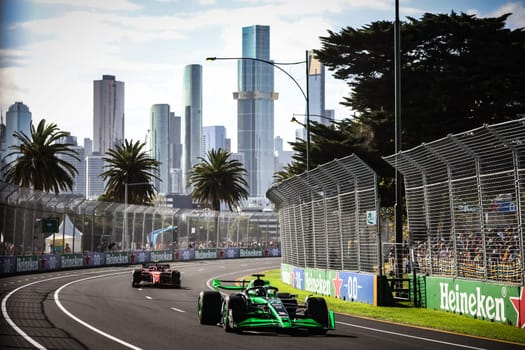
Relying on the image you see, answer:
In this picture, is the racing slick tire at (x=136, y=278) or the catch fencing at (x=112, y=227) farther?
the catch fencing at (x=112, y=227)

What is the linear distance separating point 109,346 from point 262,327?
3.47 m

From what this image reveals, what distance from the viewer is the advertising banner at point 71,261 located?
55781mm

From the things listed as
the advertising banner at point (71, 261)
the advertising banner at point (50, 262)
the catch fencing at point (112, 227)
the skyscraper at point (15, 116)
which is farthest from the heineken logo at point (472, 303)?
the advertising banner at point (71, 261)

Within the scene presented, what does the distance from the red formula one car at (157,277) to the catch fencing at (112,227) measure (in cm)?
566

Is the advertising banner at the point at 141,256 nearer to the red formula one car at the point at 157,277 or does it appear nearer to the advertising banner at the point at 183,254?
the advertising banner at the point at 183,254

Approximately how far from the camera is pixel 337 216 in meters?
29.2

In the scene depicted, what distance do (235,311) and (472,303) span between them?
256 inches

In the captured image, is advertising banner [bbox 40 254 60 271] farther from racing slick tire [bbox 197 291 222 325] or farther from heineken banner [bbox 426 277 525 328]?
racing slick tire [bbox 197 291 222 325]

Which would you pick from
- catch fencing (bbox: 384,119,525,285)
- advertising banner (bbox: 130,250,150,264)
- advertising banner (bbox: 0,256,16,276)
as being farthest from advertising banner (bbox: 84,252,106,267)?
catch fencing (bbox: 384,119,525,285)

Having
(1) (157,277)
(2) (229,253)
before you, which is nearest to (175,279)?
(1) (157,277)

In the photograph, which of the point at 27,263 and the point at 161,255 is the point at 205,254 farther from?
the point at 27,263

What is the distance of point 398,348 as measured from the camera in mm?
15375

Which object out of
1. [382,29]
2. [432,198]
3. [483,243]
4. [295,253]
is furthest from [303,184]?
[382,29]

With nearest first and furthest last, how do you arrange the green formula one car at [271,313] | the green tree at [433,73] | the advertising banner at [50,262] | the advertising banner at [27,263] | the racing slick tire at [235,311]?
the green formula one car at [271,313] → the racing slick tire at [235,311] → the green tree at [433,73] → the advertising banner at [27,263] → the advertising banner at [50,262]
